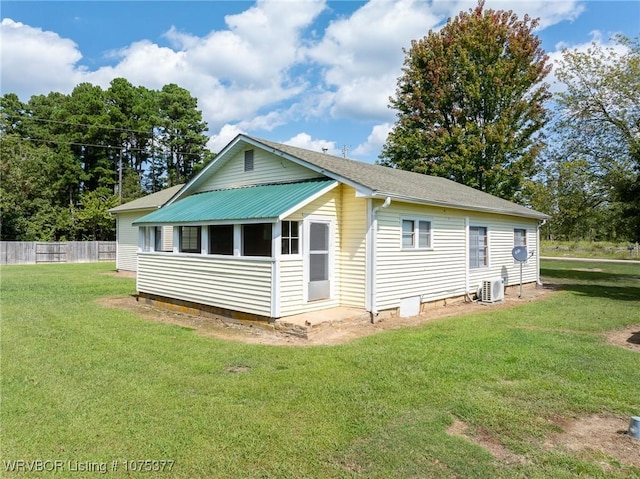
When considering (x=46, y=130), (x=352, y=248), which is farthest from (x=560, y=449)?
(x=46, y=130)

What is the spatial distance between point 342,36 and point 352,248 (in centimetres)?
930

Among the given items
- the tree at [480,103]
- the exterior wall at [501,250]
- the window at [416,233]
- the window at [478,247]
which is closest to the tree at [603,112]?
the tree at [480,103]

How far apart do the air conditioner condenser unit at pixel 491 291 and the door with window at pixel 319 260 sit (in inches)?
226

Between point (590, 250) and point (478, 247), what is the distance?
38012 mm

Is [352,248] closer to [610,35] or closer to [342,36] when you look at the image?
[342,36]

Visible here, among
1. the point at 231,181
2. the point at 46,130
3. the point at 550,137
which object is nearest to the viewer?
the point at 231,181

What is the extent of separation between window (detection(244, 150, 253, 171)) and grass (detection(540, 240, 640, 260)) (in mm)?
38821

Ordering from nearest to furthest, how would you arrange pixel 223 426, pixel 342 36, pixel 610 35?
pixel 223 426
pixel 342 36
pixel 610 35

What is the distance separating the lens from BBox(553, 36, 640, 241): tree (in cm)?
1773

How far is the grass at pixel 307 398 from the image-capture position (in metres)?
3.29

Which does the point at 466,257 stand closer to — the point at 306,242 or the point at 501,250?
the point at 501,250

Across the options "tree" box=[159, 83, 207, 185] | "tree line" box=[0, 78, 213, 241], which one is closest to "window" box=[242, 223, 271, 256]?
"tree line" box=[0, 78, 213, 241]

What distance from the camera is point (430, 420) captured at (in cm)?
400

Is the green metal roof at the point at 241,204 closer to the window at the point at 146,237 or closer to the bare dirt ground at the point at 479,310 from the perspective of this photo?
the window at the point at 146,237
